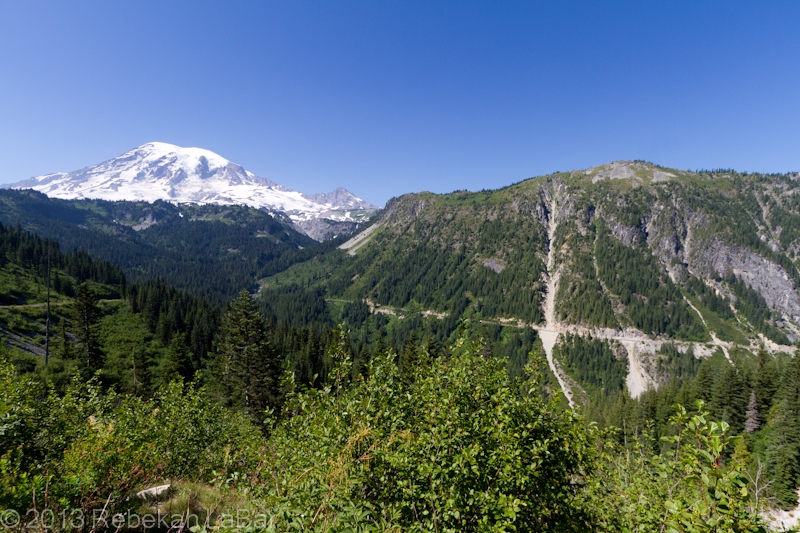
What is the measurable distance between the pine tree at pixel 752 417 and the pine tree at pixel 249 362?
327ft

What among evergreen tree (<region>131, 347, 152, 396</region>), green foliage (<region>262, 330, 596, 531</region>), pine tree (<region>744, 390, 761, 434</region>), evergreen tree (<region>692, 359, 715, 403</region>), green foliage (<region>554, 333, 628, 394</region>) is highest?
green foliage (<region>262, 330, 596, 531</region>)

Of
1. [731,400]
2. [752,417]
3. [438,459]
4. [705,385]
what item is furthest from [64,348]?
[752,417]

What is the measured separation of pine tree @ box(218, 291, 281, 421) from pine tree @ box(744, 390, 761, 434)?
99.7 m

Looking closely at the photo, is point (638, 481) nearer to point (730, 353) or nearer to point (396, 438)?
point (396, 438)

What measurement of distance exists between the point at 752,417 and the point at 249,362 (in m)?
105

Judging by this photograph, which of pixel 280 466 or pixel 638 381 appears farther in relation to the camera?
pixel 638 381

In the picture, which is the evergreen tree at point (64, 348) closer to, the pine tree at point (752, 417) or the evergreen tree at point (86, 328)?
the evergreen tree at point (86, 328)

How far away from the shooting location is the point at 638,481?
8.65 meters

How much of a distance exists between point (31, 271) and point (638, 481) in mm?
144310

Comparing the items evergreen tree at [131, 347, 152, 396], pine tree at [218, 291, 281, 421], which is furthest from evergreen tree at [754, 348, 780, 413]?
evergreen tree at [131, 347, 152, 396]

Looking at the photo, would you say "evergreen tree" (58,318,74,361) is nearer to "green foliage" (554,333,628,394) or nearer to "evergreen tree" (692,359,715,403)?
"evergreen tree" (692,359,715,403)

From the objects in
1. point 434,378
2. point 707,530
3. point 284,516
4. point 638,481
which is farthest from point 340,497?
point 638,481

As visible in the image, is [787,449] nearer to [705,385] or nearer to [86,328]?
[705,385]

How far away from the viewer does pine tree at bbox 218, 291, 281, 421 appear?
4428cm
